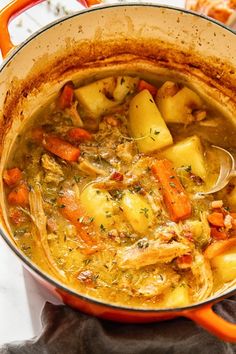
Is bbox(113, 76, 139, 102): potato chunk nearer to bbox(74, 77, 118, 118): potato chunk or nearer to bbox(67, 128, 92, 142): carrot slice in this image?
bbox(74, 77, 118, 118): potato chunk

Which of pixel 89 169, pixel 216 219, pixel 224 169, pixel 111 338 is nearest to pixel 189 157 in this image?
pixel 224 169

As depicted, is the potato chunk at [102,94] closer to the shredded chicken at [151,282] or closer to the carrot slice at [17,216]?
the carrot slice at [17,216]

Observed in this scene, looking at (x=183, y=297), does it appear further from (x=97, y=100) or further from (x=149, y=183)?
(x=97, y=100)

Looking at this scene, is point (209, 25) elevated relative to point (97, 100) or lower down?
elevated

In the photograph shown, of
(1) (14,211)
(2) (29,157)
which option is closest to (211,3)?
(2) (29,157)

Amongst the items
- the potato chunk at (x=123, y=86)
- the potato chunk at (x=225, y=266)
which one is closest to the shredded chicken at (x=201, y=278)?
the potato chunk at (x=225, y=266)

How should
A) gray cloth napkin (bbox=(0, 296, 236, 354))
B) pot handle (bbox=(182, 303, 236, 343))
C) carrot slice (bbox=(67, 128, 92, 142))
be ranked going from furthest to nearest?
carrot slice (bbox=(67, 128, 92, 142)) < gray cloth napkin (bbox=(0, 296, 236, 354)) < pot handle (bbox=(182, 303, 236, 343))

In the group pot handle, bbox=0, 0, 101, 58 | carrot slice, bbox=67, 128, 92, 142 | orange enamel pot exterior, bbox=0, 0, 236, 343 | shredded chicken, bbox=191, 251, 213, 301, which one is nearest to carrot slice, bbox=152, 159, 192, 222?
shredded chicken, bbox=191, 251, 213, 301
